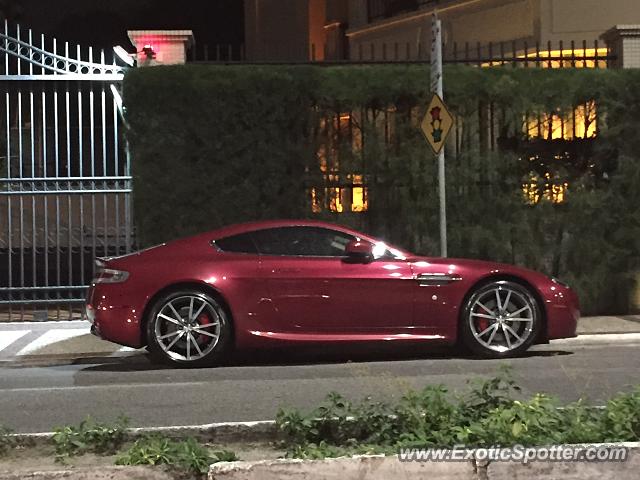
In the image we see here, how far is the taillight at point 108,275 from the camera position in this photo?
797 cm

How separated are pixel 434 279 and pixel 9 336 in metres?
5.21

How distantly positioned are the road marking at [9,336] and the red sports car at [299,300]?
206 cm

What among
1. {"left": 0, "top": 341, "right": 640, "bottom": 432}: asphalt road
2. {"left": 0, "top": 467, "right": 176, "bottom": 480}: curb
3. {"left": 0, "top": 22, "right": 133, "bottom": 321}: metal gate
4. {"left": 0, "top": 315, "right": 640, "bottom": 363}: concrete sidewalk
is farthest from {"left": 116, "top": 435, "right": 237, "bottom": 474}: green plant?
{"left": 0, "top": 22, "right": 133, "bottom": 321}: metal gate

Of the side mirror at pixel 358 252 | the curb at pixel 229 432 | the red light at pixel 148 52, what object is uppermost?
Answer: the red light at pixel 148 52

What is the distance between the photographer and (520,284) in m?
8.20

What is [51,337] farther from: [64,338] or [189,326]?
[189,326]

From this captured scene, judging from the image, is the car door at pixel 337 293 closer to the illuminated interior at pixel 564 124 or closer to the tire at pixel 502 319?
the tire at pixel 502 319

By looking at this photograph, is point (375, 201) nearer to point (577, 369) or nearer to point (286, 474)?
point (577, 369)

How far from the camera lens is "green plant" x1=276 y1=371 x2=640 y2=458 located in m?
4.21

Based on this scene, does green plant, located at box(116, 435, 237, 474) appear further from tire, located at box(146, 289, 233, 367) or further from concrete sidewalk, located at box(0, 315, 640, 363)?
concrete sidewalk, located at box(0, 315, 640, 363)

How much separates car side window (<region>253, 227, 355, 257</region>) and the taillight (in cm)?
125

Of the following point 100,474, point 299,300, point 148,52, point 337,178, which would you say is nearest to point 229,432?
point 100,474

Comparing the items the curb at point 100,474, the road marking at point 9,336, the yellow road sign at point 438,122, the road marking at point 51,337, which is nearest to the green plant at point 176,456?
the curb at point 100,474

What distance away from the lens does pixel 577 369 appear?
25.0 feet
